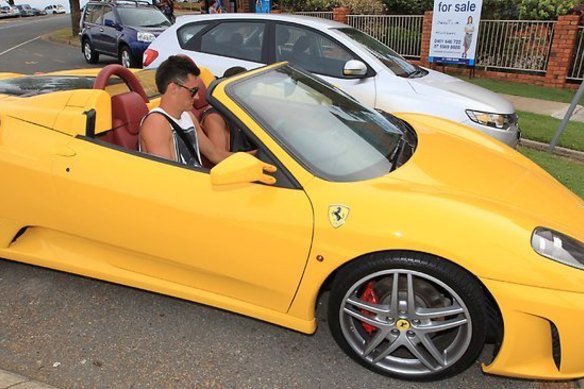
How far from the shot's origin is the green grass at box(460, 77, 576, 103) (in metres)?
9.47

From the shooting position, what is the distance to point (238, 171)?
2213 millimetres

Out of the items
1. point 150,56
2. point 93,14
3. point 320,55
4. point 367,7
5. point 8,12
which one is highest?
point 367,7

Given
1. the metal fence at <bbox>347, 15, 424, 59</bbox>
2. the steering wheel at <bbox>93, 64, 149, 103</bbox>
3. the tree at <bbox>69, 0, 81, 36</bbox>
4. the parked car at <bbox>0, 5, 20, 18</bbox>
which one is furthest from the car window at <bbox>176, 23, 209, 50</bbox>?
the parked car at <bbox>0, 5, 20, 18</bbox>

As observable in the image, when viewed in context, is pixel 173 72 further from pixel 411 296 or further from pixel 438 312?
pixel 438 312

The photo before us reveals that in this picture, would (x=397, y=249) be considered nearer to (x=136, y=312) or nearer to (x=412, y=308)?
(x=412, y=308)

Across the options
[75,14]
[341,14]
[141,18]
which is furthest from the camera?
[75,14]

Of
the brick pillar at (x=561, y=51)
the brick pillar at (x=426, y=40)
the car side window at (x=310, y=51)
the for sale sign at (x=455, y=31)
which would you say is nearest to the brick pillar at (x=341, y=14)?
the brick pillar at (x=426, y=40)

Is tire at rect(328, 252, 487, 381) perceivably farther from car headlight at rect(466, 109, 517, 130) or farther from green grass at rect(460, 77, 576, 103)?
green grass at rect(460, 77, 576, 103)

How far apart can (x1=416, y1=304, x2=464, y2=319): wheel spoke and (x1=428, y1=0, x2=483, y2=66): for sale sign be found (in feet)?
32.2

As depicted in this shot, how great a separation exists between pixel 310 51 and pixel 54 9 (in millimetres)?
72633

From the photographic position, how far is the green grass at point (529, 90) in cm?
947

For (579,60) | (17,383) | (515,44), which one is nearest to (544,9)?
(515,44)

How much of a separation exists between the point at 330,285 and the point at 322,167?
597 millimetres

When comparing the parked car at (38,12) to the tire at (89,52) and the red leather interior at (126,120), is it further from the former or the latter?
the red leather interior at (126,120)
